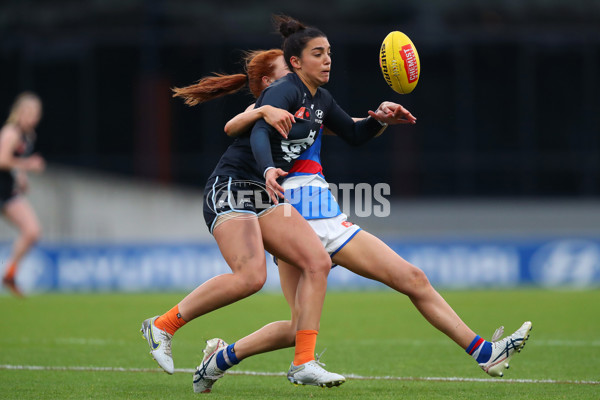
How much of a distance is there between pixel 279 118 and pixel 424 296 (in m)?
1.41

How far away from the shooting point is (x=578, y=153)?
23.3m

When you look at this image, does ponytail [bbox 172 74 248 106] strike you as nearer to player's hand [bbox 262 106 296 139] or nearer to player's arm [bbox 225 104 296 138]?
player's arm [bbox 225 104 296 138]

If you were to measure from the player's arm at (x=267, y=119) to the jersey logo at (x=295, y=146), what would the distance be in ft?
0.70

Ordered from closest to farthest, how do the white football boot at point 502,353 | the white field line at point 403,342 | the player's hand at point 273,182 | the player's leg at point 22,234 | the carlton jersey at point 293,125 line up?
the player's hand at point 273,182 < the carlton jersey at point 293,125 < the white football boot at point 502,353 < the white field line at point 403,342 < the player's leg at point 22,234

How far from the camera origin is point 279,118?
5.55 meters

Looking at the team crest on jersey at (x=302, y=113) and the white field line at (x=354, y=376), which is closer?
the team crest on jersey at (x=302, y=113)

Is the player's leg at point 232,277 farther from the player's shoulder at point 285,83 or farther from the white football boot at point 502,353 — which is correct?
the white football boot at point 502,353

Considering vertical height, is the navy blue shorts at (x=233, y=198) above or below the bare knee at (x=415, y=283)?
above

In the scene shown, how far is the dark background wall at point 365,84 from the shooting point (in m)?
23.1

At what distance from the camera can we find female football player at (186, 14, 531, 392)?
568 centimetres

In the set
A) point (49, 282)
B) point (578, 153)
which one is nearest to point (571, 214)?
point (578, 153)

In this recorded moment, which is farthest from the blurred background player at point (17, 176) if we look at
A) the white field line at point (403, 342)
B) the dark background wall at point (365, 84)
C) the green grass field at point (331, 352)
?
the dark background wall at point (365, 84)

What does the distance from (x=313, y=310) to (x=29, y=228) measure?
307 inches

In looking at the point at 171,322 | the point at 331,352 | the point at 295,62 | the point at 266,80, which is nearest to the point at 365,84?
the point at 331,352
